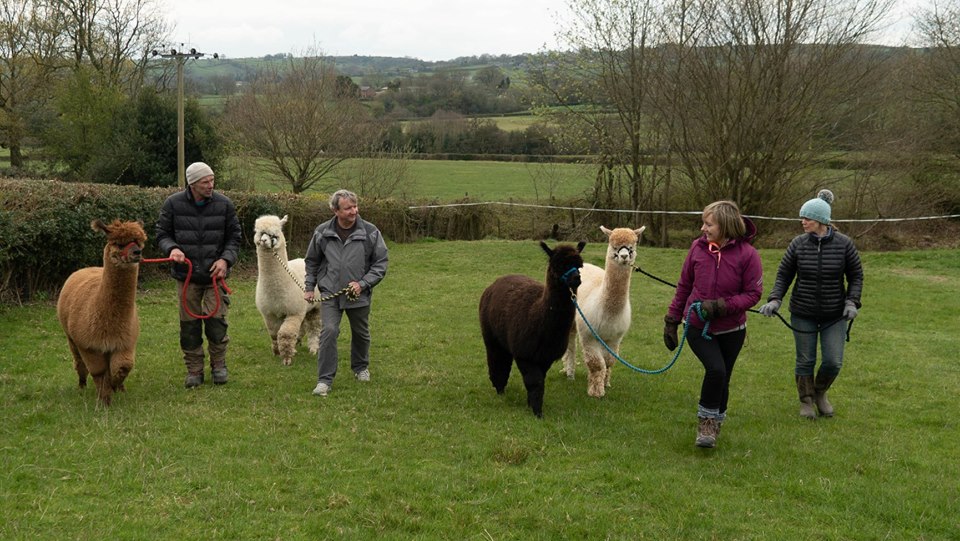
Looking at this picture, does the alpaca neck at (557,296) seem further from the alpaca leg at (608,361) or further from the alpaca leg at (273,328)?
the alpaca leg at (273,328)

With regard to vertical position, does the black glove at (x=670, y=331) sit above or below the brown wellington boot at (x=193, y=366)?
above

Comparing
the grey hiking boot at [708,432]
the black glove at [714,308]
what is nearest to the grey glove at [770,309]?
the black glove at [714,308]

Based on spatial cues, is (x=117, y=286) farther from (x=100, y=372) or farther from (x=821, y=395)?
(x=821, y=395)

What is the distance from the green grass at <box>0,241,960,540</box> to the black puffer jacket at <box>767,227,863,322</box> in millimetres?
1020

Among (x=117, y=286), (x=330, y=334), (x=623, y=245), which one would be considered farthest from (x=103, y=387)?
(x=623, y=245)

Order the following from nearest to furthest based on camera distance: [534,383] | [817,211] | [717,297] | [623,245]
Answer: [717,297], [817,211], [534,383], [623,245]

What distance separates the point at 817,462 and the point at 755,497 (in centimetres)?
89

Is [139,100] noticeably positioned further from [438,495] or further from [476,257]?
[438,495]

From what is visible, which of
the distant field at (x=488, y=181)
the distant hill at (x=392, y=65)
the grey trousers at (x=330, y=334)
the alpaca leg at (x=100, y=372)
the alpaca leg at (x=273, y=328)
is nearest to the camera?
the alpaca leg at (x=100, y=372)

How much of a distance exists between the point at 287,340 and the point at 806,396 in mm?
5281

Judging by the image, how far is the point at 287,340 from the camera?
7930mm

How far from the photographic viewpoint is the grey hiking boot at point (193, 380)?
6801 mm

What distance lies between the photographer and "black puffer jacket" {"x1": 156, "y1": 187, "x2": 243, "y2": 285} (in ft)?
21.5

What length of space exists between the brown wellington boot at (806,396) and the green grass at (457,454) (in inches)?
8.3
